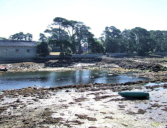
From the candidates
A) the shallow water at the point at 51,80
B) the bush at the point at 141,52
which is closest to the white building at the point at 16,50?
the shallow water at the point at 51,80

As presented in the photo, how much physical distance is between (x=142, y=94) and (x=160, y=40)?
100m

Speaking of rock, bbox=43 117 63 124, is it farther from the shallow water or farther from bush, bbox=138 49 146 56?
bush, bbox=138 49 146 56

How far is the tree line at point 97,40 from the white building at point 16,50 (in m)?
3.07

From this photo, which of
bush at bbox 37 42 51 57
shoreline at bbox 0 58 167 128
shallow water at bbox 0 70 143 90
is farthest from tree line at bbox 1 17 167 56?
shoreline at bbox 0 58 167 128

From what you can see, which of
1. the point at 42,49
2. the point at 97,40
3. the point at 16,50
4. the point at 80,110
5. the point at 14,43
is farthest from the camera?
the point at 97,40

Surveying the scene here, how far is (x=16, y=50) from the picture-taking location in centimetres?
6512

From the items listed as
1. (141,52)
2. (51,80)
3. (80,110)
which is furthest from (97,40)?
(80,110)

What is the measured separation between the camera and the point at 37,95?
77.6ft

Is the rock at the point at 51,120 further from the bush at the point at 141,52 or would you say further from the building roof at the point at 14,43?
the bush at the point at 141,52

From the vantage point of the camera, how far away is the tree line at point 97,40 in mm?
72025

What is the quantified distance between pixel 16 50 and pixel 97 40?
1406 inches

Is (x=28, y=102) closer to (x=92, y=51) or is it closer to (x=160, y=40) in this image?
(x=92, y=51)

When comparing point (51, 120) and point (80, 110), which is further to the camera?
point (80, 110)

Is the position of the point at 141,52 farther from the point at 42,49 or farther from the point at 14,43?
the point at 14,43
